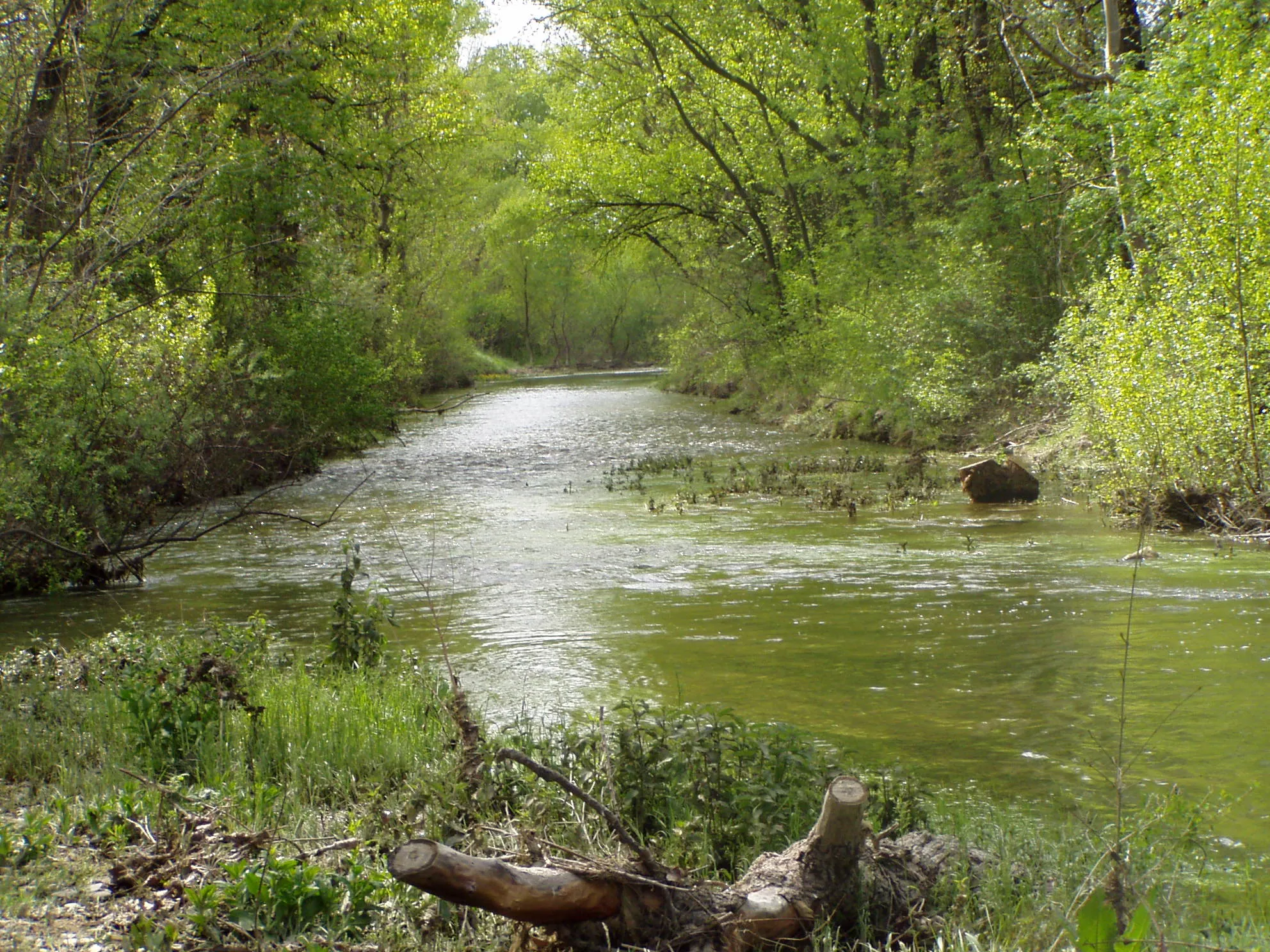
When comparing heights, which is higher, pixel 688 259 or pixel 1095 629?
pixel 688 259

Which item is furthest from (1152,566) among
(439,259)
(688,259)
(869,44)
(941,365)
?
(439,259)

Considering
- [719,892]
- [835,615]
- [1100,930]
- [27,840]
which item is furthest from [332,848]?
[835,615]

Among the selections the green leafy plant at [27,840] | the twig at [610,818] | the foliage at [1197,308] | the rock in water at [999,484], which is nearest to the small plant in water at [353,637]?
the green leafy plant at [27,840]

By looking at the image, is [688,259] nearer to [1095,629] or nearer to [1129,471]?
[1129,471]

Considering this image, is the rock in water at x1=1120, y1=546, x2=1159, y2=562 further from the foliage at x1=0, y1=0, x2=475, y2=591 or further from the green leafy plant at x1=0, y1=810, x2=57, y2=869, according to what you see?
the green leafy plant at x1=0, y1=810, x2=57, y2=869

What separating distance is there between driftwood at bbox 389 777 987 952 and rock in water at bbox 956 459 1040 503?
13002mm

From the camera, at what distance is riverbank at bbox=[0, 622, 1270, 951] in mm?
3811

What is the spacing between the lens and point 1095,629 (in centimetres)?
926

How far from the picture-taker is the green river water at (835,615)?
22.5 ft

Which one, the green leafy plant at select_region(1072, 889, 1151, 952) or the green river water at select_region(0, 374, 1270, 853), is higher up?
the green leafy plant at select_region(1072, 889, 1151, 952)

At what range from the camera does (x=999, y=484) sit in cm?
1670

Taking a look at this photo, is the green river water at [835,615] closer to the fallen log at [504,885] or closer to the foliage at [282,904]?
the fallen log at [504,885]

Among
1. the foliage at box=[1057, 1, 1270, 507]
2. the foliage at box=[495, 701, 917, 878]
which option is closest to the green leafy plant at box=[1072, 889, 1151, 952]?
the foliage at box=[495, 701, 917, 878]

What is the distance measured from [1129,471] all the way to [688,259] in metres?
23.5
